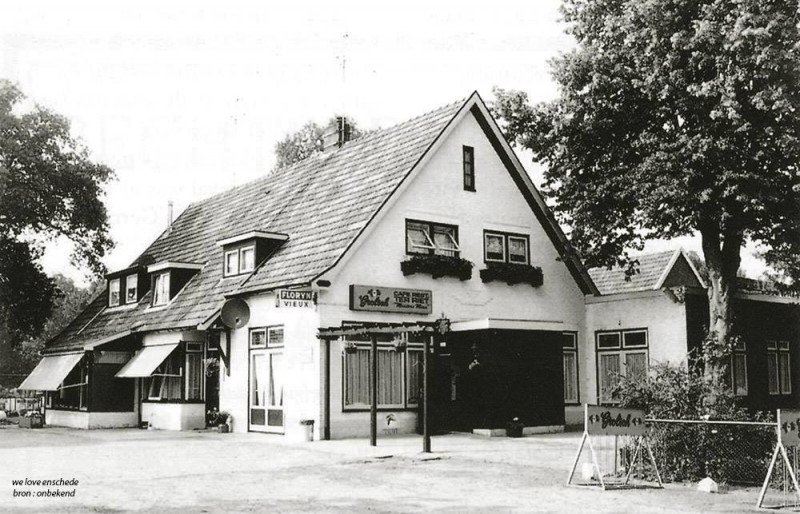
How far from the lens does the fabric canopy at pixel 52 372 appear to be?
2797 centimetres

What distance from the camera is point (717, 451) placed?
1326 centimetres

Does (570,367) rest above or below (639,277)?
below

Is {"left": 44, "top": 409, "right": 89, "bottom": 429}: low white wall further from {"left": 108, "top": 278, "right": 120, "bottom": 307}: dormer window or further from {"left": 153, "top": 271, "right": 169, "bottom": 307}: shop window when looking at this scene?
{"left": 108, "top": 278, "right": 120, "bottom": 307}: dormer window

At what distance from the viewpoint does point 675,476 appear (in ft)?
44.3

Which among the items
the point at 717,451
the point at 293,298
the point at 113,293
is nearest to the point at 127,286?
the point at 113,293

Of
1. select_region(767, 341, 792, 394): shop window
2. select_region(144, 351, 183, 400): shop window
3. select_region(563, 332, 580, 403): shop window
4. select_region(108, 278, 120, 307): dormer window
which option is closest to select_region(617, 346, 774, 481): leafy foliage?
select_region(563, 332, 580, 403): shop window

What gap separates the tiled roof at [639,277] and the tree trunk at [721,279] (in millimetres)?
4307

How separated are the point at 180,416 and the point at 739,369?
16264mm

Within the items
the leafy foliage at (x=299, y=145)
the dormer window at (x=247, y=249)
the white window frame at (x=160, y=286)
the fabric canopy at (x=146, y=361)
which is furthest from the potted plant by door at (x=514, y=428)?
the leafy foliage at (x=299, y=145)

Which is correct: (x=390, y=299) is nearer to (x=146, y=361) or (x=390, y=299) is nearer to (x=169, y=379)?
(x=169, y=379)

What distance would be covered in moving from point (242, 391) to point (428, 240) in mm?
6265

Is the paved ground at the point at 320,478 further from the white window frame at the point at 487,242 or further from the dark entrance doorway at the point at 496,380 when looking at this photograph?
the white window frame at the point at 487,242

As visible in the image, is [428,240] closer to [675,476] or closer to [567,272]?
[567,272]

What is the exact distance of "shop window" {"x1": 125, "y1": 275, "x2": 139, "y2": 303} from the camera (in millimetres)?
30166
